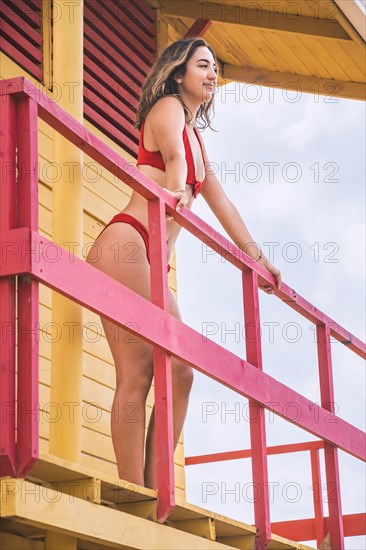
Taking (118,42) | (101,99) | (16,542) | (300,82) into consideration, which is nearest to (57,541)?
(16,542)

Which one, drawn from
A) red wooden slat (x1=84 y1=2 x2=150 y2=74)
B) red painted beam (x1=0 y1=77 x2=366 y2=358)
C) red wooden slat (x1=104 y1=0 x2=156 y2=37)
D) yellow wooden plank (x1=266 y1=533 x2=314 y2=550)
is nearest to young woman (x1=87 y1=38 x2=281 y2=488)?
red painted beam (x1=0 y1=77 x2=366 y2=358)

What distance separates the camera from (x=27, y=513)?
385cm

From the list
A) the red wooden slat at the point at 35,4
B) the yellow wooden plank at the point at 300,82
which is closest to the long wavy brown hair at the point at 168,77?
the red wooden slat at the point at 35,4

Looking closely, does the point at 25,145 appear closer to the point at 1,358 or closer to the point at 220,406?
the point at 1,358

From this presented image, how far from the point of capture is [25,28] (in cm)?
811

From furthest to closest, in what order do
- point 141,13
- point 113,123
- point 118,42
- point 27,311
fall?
point 141,13
point 118,42
point 113,123
point 27,311

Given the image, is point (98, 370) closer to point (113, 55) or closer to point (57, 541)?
point (113, 55)

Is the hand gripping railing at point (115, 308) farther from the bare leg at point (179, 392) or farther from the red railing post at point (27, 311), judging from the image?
the bare leg at point (179, 392)

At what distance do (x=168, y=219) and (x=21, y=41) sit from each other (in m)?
2.95

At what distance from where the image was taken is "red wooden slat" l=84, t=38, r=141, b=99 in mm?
8984

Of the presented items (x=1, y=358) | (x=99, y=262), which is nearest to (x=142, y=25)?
(x=99, y=262)

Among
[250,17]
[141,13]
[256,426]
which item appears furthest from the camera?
[250,17]

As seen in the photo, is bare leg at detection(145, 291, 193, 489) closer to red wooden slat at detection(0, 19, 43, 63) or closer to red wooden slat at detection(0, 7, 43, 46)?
red wooden slat at detection(0, 19, 43, 63)

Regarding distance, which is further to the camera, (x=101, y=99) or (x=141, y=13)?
(x=141, y=13)
